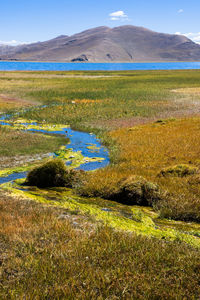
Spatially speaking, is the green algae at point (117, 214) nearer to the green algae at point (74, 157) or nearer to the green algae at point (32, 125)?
the green algae at point (74, 157)

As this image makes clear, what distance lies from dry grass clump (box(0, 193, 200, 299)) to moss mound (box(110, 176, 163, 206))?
4.40m

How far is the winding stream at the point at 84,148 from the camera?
18156mm

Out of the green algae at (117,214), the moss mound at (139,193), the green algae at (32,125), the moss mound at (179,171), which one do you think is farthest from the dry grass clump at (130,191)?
the green algae at (32,125)

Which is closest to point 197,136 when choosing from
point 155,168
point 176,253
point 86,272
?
point 155,168

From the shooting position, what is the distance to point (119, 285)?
5543 millimetres

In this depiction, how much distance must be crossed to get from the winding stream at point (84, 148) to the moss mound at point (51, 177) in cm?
190

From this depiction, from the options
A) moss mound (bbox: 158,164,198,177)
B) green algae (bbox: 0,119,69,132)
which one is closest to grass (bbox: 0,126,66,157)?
green algae (bbox: 0,119,69,132)

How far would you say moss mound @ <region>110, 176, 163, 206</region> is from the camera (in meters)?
12.2

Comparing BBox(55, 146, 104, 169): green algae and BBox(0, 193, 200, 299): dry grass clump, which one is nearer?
BBox(0, 193, 200, 299): dry grass clump

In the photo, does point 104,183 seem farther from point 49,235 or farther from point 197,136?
point 197,136

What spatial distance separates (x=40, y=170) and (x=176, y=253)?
9257 millimetres

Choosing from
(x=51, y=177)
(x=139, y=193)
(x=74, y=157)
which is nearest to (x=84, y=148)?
(x=74, y=157)

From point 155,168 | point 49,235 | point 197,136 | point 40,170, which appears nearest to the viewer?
point 49,235

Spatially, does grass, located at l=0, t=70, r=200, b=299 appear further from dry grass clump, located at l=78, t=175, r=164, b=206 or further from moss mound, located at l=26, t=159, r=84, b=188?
moss mound, located at l=26, t=159, r=84, b=188
